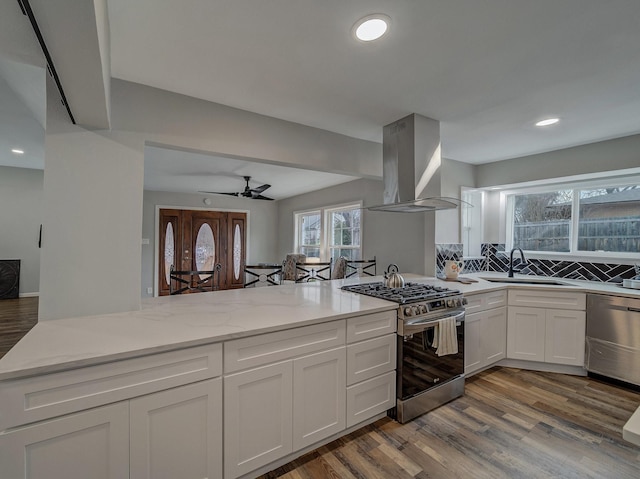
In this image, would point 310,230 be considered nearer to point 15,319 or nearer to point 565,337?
point 565,337

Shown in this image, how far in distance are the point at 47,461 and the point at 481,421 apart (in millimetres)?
2474

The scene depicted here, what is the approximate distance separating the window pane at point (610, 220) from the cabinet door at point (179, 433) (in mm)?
4180

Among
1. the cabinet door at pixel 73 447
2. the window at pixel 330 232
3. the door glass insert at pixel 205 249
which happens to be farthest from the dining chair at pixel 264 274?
the cabinet door at pixel 73 447

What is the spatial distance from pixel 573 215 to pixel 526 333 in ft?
5.58

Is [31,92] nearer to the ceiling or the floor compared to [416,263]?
nearer to the ceiling

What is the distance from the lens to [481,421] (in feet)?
6.92

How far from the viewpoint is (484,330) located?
2770mm

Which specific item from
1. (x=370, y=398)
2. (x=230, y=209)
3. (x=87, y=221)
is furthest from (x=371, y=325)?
(x=230, y=209)

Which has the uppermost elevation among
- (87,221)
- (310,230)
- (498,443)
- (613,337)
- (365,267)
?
(310,230)

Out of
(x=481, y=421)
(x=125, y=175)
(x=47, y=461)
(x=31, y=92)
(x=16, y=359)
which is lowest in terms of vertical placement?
(x=481, y=421)

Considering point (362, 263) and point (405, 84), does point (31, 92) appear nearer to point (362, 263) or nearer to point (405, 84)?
point (405, 84)

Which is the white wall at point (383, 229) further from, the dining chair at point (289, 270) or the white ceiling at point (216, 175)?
the dining chair at point (289, 270)

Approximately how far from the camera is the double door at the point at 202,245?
6301mm

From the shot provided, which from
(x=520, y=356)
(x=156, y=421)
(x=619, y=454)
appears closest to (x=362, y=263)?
(x=520, y=356)
